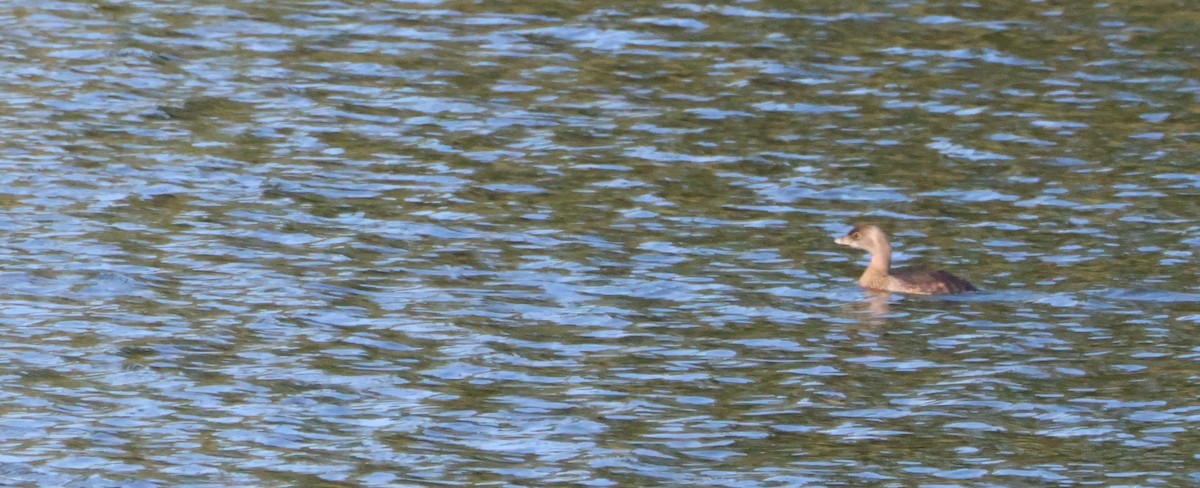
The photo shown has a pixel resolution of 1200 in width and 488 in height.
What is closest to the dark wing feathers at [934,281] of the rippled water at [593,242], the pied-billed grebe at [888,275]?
the pied-billed grebe at [888,275]

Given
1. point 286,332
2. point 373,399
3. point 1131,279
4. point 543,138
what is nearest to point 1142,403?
point 1131,279

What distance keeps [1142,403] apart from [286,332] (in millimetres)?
5936

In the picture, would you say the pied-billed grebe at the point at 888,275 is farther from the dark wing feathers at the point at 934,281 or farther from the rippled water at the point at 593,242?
the rippled water at the point at 593,242

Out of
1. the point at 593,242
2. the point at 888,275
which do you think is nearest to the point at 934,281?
the point at 888,275

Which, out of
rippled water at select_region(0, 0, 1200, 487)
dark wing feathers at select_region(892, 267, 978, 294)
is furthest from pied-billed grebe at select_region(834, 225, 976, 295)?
rippled water at select_region(0, 0, 1200, 487)

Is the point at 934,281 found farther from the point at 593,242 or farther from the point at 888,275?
the point at 593,242

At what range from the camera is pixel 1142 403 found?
1379 centimetres

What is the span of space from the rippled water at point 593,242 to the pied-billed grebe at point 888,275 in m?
0.16

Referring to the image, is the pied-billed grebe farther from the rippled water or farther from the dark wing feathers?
the rippled water

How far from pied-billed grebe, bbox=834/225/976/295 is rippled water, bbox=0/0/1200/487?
0.54ft

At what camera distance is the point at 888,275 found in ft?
56.0

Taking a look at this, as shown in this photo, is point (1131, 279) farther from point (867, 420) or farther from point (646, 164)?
point (646, 164)

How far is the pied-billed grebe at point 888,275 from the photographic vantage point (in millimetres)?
16547

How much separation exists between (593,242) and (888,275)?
99.7 inches
